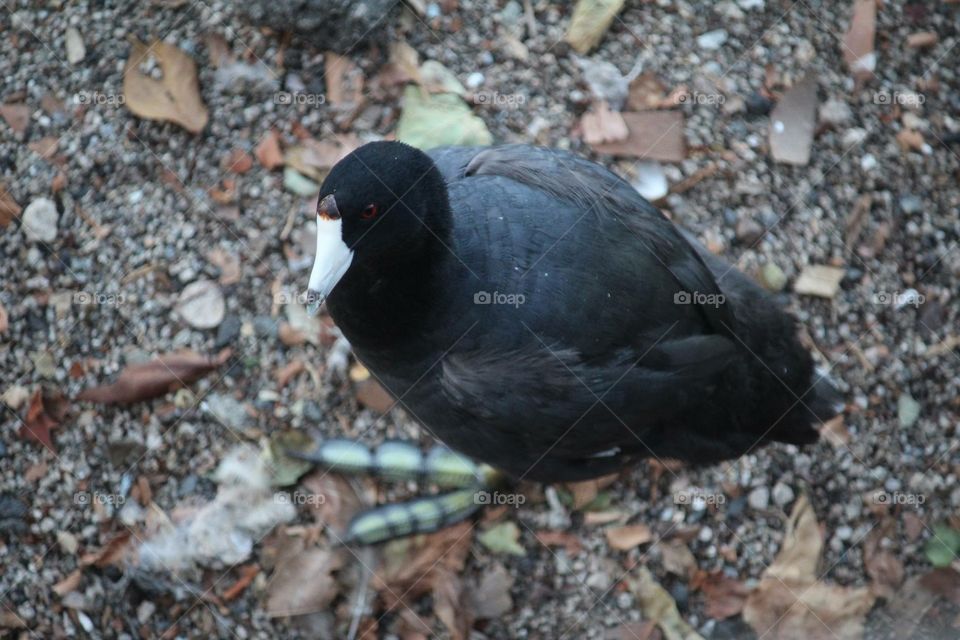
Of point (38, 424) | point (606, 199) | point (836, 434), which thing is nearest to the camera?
point (606, 199)

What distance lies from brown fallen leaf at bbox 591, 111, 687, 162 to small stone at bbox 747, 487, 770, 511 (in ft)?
4.82

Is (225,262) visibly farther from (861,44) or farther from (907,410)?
(861,44)

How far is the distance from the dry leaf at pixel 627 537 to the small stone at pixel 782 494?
547 mm

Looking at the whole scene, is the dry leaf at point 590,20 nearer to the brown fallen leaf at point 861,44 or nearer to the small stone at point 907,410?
the brown fallen leaf at point 861,44

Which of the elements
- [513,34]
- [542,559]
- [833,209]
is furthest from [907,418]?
[513,34]

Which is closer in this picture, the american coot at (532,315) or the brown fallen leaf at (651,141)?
the american coot at (532,315)

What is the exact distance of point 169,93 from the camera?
4.14 m

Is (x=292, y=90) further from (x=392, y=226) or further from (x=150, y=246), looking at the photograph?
(x=392, y=226)

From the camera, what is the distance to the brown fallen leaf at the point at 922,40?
452cm

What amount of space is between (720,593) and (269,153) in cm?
261

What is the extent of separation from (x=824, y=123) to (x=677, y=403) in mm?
1835

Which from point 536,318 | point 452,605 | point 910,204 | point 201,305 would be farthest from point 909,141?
point 201,305

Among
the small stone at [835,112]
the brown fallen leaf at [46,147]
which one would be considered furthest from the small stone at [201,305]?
the small stone at [835,112]

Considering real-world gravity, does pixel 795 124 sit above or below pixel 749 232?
above
